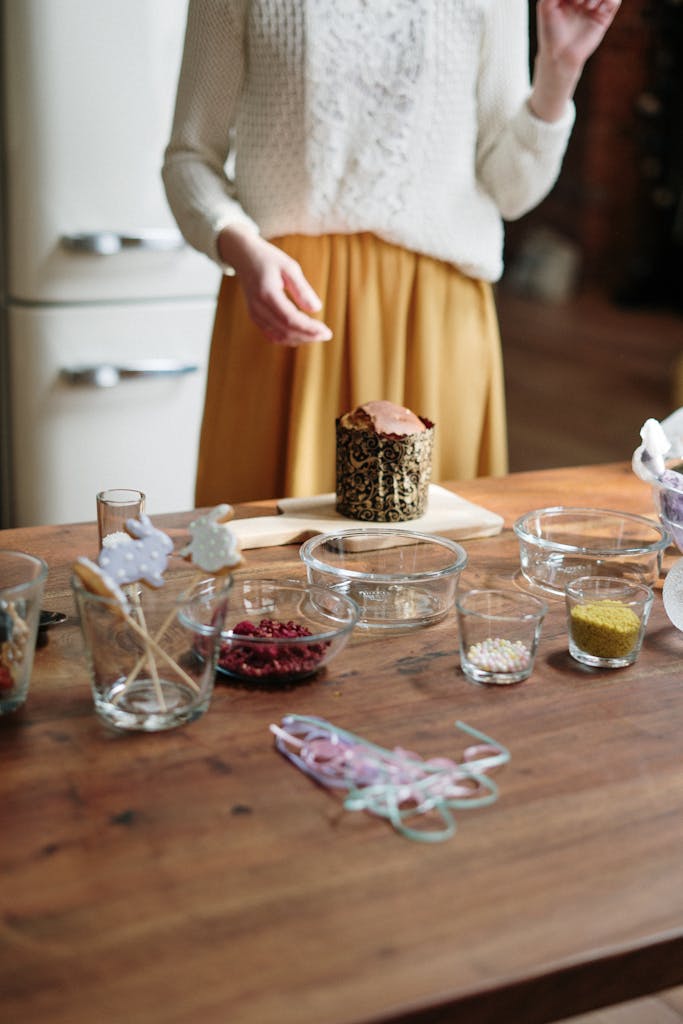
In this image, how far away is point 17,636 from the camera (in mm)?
826

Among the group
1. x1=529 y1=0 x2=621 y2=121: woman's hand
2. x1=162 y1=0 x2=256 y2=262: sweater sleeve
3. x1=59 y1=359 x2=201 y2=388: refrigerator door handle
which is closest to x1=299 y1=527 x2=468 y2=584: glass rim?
x1=162 y1=0 x2=256 y2=262: sweater sleeve

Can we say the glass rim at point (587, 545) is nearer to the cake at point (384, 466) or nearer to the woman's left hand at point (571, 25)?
the cake at point (384, 466)

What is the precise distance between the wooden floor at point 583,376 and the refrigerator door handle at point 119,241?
1.42 meters

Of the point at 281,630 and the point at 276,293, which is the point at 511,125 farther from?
the point at 281,630

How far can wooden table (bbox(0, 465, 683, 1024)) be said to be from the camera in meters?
0.59

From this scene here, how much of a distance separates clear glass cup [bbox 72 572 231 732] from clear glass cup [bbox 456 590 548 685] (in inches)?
8.3

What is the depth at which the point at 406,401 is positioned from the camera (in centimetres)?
175

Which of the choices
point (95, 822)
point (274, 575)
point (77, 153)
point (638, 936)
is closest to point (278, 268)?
point (274, 575)

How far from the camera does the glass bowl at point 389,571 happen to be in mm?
1058

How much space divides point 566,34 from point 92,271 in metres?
1.31

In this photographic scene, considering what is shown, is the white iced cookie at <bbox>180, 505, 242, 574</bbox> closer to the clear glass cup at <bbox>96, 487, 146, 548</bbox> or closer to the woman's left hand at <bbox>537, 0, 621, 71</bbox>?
the clear glass cup at <bbox>96, 487, 146, 548</bbox>

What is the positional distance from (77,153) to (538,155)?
3.88ft

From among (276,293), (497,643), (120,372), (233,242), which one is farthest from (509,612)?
(120,372)

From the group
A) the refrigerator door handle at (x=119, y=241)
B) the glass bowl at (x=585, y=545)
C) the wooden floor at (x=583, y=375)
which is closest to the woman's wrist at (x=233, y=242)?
the glass bowl at (x=585, y=545)
